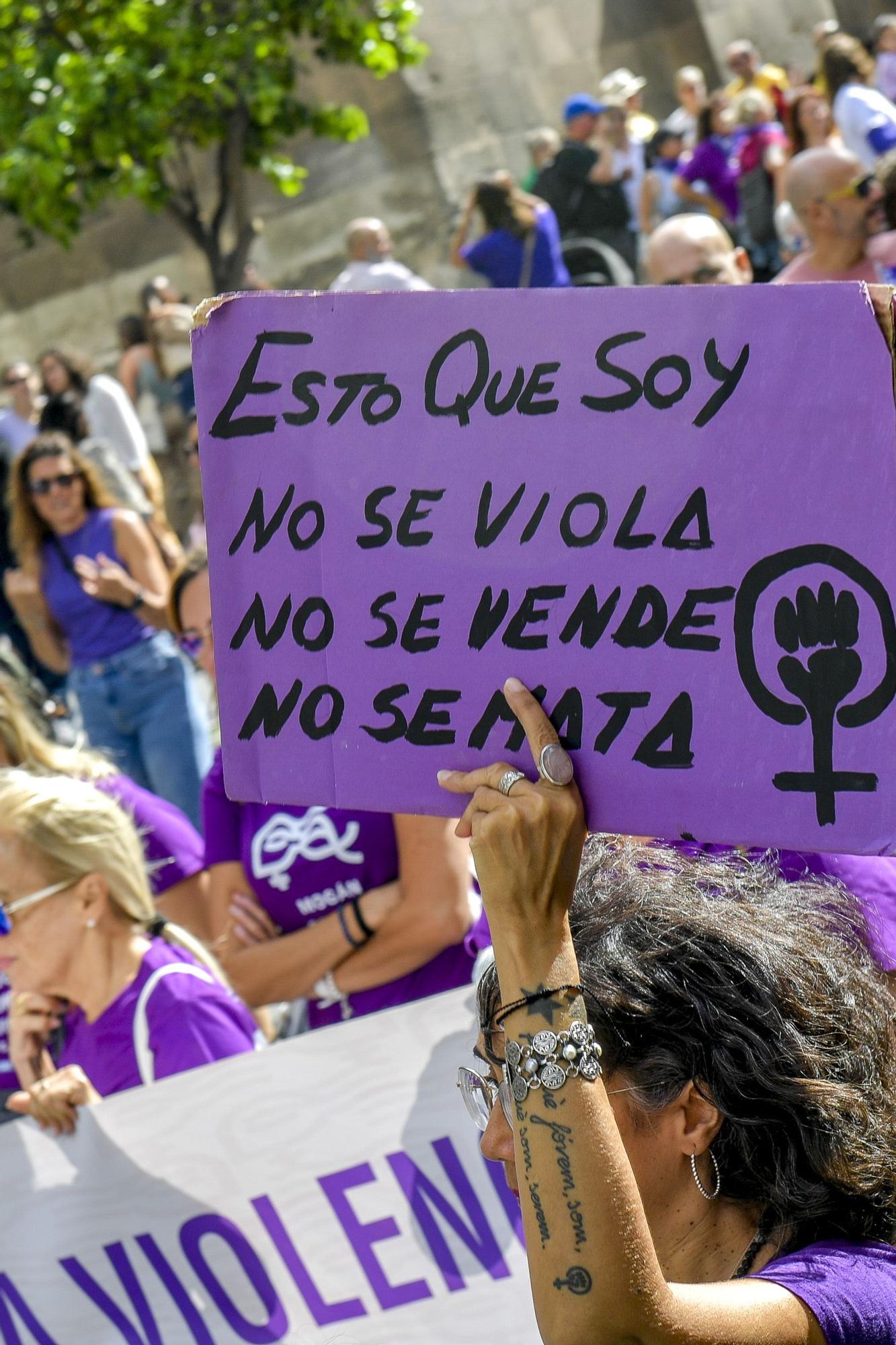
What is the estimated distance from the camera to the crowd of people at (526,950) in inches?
59.6

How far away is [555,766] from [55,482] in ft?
14.9

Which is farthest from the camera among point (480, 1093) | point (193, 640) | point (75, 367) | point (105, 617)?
point (75, 367)

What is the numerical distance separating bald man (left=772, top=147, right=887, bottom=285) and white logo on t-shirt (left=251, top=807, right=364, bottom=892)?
119 inches

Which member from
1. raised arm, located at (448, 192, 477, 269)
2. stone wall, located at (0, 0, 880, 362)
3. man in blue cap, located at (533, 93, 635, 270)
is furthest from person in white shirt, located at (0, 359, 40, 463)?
stone wall, located at (0, 0, 880, 362)

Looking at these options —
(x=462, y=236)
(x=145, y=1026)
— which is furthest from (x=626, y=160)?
(x=145, y=1026)

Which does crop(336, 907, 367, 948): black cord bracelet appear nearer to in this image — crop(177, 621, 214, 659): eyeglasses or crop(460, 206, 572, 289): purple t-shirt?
crop(177, 621, 214, 659): eyeglasses

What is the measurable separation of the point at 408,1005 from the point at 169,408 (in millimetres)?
8436

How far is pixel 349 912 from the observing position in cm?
316

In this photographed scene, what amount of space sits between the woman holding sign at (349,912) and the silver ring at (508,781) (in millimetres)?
1464

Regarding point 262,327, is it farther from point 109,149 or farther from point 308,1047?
point 109,149

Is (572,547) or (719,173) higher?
(572,547)

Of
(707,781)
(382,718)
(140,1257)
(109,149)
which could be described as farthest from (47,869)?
(109,149)

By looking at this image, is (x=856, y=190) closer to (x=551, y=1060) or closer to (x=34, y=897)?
(x=34, y=897)

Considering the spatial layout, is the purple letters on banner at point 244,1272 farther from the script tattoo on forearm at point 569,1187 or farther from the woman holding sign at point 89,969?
the script tattoo on forearm at point 569,1187
